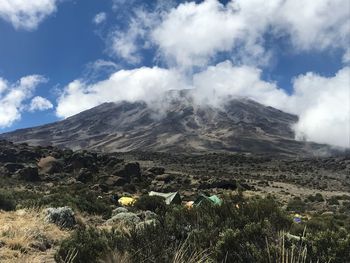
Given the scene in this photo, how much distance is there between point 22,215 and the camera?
1137 centimetres

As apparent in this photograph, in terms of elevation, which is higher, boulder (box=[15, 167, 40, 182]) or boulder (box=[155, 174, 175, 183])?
boulder (box=[15, 167, 40, 182])

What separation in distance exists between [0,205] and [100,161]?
155 ft

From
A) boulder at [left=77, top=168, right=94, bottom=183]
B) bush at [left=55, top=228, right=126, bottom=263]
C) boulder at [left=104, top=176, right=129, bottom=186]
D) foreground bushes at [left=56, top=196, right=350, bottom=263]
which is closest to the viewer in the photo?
foreground bushes at [left=56, top=196, right=350, bottom=263]

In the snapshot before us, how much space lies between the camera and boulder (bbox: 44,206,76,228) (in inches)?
448

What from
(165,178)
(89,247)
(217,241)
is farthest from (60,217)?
(165,178)

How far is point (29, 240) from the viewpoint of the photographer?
8461mm

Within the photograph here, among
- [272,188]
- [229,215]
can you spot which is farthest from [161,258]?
[272,188]

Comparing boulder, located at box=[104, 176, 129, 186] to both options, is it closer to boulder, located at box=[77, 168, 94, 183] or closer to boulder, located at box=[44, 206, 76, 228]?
boulder, located at box=[77, 168, 94, 183]

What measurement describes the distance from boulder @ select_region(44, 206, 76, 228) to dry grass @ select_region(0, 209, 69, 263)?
0.81 meters

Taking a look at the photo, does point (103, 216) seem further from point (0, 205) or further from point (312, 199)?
point (312, 199)

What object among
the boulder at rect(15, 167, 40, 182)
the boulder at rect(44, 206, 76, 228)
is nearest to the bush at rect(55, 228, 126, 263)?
the boulder at rect(44, 206, 76, 228)

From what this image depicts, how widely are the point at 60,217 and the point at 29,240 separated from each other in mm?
3209

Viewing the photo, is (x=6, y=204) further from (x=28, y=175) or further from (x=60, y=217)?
(x=28, y=175)

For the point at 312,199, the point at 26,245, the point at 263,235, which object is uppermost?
the point at 263,235
